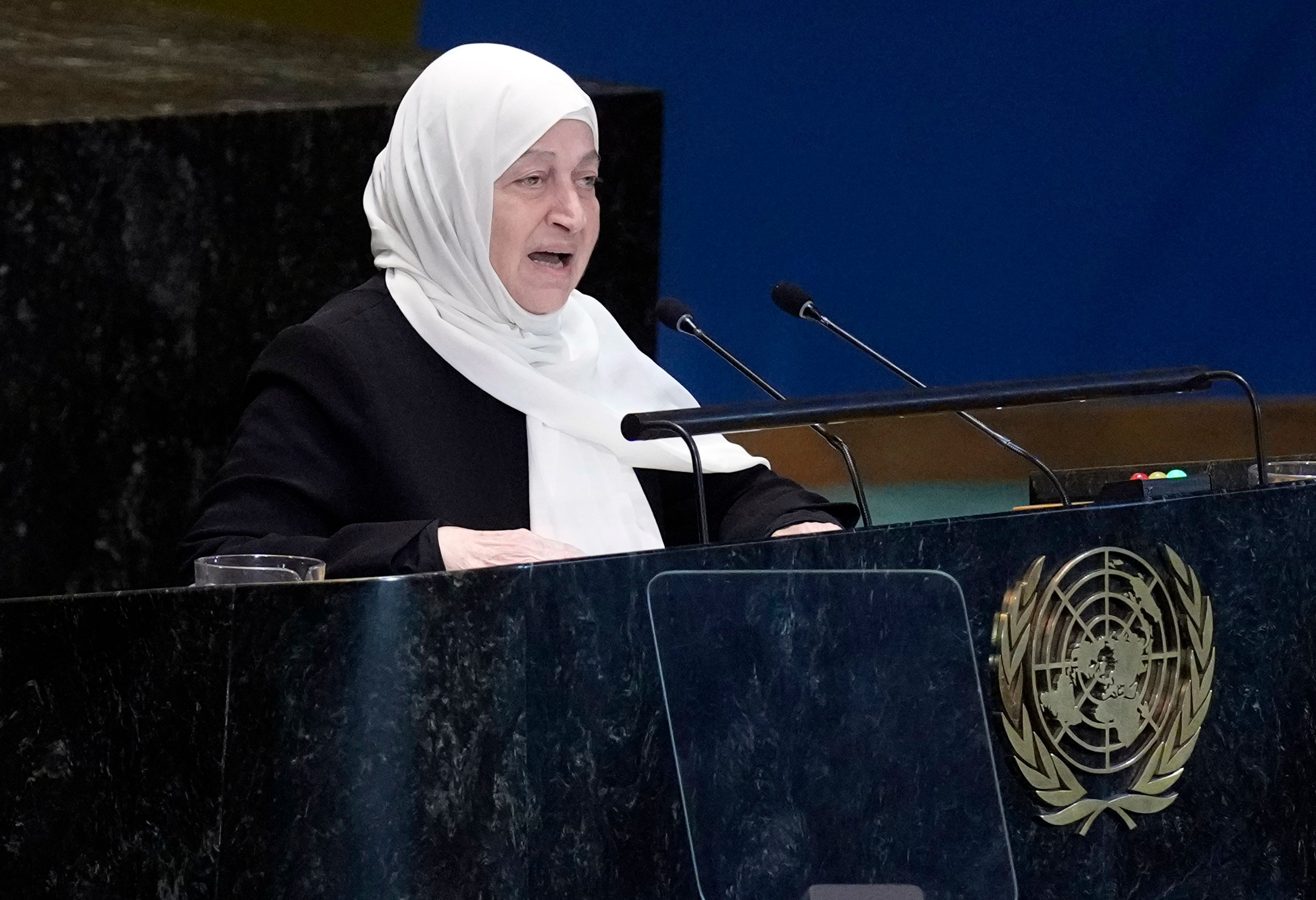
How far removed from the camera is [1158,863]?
65.7 inches

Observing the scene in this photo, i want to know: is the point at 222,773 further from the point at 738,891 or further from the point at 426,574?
the point at 738,891

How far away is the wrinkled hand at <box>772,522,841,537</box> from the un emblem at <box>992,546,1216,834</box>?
52 cm

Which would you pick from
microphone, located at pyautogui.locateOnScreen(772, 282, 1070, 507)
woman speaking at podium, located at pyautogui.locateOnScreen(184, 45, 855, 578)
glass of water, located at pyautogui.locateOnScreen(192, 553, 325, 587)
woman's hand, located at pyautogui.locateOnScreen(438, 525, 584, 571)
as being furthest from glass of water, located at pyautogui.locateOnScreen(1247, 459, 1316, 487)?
glass of water, located at pyautogui.locateOnScreen(192, 553, 325, 587)

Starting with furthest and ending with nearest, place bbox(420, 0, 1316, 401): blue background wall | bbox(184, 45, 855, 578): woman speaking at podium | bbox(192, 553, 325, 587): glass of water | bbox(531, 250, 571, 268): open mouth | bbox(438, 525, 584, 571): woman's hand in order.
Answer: bbox(420, 0, 1316, 401): blue background wall → bbox(531, 250, 571, 268): open mouth → bbox(184, 45, 855, 578): woman speaking at podium → bbox(438, 525, 584, 571): woman's hand → bbox(192, 553, 325, 587): glass of water

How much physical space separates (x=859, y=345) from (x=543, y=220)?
0.54m

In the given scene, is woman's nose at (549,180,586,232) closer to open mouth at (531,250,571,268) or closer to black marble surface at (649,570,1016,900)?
open mouth at (531,250,571,268)

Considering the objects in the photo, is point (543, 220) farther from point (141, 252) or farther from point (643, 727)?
point (643, 727)

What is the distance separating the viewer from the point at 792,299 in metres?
2.43

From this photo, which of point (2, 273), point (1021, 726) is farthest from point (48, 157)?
point (1021, 726)

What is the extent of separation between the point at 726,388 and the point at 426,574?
2.57m

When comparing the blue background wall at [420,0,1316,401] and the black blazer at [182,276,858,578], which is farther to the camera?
the blue background wall at [420,0,1316,401]

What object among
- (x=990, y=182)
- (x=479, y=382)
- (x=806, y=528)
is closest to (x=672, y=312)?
(x=479, y=382)

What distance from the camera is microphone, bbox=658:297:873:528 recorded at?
7.00ft

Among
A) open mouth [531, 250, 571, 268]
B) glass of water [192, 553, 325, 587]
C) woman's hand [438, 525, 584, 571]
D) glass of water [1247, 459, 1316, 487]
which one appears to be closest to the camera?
glass of water [192, 553, 325, 587]
